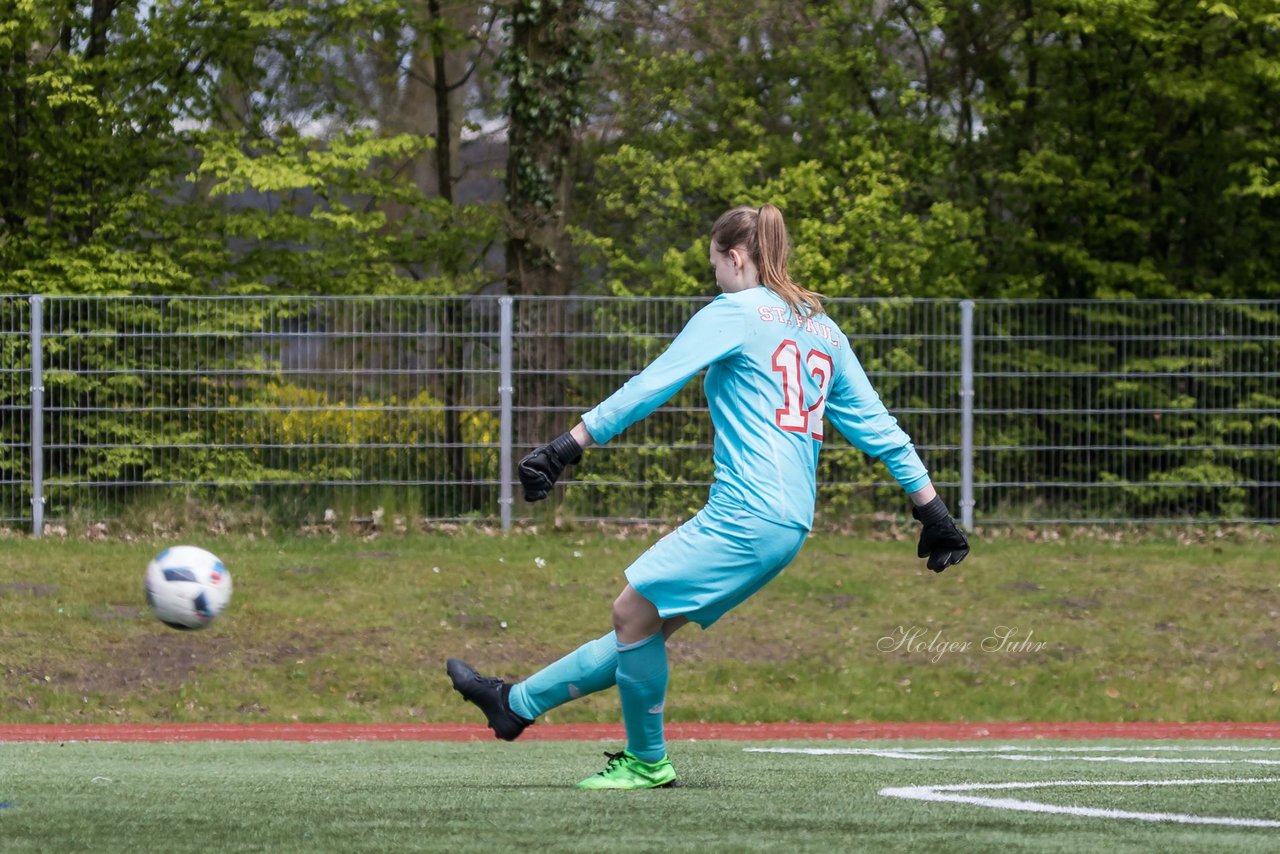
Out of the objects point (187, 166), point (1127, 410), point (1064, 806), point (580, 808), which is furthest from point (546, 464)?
point (187, 166)

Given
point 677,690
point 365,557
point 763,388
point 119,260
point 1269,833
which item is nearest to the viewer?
point 1269,833

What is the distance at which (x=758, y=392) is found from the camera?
554cm

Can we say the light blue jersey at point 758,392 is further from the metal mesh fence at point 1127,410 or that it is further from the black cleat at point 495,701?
the metal mesh fence at point 1127,410

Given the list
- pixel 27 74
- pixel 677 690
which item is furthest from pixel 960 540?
pixel 27 74

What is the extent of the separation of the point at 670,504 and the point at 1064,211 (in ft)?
21.5

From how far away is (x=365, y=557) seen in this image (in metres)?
14.5

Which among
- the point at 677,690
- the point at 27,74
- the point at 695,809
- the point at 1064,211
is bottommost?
the point at 677,690

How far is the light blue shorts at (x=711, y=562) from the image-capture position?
5410mm

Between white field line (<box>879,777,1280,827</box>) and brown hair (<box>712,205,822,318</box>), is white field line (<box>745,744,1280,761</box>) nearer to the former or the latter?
white field line (<box>879,777,1280,827</box>)

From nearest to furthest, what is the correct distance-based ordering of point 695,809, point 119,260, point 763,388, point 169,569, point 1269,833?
1. point 1269,833
2. point 695,809
3. point 763,388
4. point 169,569
5. point 119,260

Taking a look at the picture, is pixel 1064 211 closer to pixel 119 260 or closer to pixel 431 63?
pixel 119 260

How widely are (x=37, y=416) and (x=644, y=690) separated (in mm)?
10858

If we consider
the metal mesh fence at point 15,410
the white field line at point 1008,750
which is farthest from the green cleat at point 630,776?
the metal mesh fence at point 15,410

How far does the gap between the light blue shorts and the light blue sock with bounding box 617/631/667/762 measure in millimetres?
218
